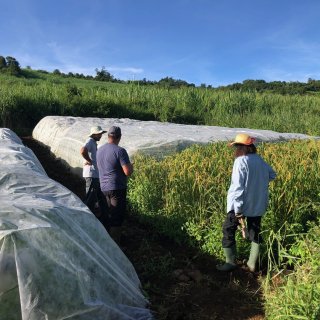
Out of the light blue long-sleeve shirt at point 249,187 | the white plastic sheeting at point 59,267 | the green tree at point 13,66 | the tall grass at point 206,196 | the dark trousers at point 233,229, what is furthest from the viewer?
the green tree at point 13,66

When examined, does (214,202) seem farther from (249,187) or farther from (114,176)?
(114,176)

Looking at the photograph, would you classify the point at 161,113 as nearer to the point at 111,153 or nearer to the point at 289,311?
the point at 111,153

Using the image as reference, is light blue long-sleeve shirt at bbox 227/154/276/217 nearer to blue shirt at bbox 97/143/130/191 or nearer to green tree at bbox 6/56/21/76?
blue shirt at bbox 97/143/130/191

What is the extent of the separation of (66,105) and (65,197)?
12.4m

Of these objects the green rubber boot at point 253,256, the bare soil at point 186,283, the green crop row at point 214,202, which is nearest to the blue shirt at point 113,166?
the green crop row at point 214,202

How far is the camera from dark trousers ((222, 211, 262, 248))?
4.08 m

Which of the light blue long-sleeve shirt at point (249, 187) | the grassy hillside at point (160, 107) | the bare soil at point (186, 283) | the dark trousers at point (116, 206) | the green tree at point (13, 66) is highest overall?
the green tree at point (13, 66)

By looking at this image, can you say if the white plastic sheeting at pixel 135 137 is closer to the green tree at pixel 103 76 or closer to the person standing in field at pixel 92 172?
the person standing in field at pixel 92 172

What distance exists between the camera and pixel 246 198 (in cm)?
402

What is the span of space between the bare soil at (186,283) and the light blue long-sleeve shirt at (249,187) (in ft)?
2.18

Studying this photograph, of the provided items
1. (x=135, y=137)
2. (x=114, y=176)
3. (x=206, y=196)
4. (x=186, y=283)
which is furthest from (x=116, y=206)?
(x=135, y=137)

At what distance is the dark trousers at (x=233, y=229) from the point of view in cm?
408

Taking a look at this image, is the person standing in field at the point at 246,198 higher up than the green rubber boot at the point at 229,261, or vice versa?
the person standing in field at the point at 246,198

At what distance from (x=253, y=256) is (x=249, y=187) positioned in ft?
2.25
